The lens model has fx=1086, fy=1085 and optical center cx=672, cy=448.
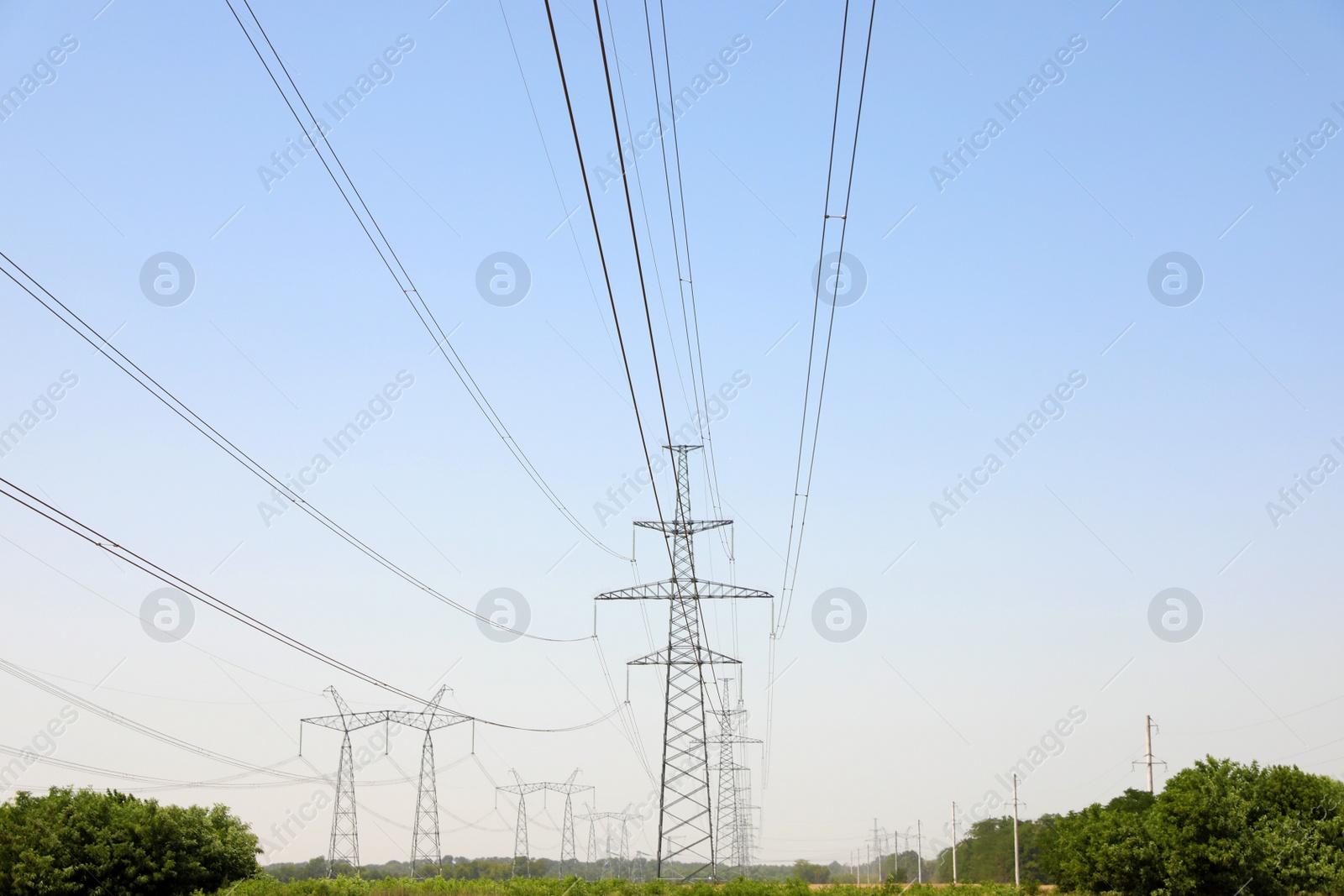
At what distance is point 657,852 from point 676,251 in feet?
85.3

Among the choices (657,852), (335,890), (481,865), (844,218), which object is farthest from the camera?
(481,865)

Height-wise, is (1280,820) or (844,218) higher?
(844,218)

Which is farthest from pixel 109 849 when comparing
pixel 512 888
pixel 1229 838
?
pixel 1229 838

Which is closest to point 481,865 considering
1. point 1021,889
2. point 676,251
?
point 1021,889

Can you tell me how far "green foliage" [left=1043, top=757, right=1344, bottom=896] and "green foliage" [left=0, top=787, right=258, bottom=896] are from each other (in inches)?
1326

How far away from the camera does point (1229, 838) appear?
40125 millimetres

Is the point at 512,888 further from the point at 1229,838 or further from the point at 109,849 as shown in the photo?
the point at 1229,838

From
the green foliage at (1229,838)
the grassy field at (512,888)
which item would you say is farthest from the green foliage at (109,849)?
the green foliage at (1229,838)

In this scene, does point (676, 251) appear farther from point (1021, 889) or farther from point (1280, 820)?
point (1021, 889)

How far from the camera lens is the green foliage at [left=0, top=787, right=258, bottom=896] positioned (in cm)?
3572

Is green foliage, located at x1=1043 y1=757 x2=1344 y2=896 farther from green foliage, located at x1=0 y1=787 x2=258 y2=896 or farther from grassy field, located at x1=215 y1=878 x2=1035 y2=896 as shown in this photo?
green foliage, located at x1=0 y1=787 x2=258 y2=896

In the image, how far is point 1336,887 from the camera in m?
39.8

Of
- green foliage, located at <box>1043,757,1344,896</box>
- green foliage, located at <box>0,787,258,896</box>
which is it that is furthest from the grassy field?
green foliage, located at <box>1043,757,1344,896</box>

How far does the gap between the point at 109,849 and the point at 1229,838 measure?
39891mm
